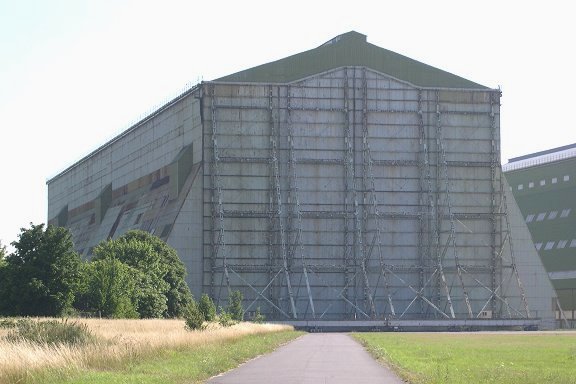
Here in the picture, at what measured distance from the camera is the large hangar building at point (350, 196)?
106625 millimetres

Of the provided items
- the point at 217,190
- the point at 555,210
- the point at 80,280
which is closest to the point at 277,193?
the point at 217,190

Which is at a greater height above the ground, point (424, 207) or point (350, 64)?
point (350, 64)

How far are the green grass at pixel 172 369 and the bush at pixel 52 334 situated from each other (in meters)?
2.66

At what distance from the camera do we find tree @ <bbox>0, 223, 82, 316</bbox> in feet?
204

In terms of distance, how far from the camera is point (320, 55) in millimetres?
111812

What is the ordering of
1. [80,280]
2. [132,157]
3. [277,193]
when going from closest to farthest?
1. [80,280]
2. [277,193]
3. [132,157]

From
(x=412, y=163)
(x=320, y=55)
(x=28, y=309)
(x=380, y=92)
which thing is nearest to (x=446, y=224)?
(x=412, y=163)

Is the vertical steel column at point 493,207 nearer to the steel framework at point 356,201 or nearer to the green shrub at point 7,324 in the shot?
the steel framework at point 356,201

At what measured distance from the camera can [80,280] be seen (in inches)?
2569

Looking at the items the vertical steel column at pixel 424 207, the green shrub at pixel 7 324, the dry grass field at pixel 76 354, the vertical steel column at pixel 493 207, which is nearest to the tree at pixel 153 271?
the vertical steel column at pixel 424 207

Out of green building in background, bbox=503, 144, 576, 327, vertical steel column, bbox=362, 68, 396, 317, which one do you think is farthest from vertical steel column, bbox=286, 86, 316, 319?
green building in background, bbox=503, 144, 576, 327

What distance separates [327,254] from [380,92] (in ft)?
61.8

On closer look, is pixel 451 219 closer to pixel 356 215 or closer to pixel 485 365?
pixel 356 215

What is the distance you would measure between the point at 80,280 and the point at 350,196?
4820cm
